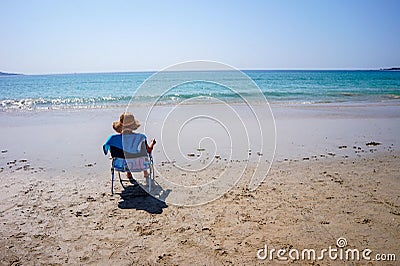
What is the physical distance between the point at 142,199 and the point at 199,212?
41.4 inches

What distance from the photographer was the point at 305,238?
3828 millimetres

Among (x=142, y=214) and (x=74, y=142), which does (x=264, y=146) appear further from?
(x=74, y=142)

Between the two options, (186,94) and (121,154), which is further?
(186,94)

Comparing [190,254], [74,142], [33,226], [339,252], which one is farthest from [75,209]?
[74,142]

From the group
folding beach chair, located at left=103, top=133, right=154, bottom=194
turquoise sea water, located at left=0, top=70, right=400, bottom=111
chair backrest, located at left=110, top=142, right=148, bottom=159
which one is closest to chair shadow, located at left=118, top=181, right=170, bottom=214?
folding beach chair, located at left=103, top=133, right=154, bottom=194

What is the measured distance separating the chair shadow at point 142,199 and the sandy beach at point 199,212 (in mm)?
17

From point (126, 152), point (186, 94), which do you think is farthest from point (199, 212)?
point (186, 94)

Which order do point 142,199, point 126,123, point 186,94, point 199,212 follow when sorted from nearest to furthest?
point 199,212
point 142,199
point 126,123
point 186,94

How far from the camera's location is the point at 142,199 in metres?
5.15

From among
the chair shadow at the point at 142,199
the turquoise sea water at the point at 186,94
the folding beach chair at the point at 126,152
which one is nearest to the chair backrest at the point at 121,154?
the folding beach chair at the point at 126,152

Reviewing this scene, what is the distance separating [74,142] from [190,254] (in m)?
6.42

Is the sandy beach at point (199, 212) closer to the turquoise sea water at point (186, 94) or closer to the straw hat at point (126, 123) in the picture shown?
the straw hat at point (126, 123)

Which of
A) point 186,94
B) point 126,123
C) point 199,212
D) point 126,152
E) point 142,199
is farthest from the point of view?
point 186,94

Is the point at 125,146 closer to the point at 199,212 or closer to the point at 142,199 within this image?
the point at 142,199
